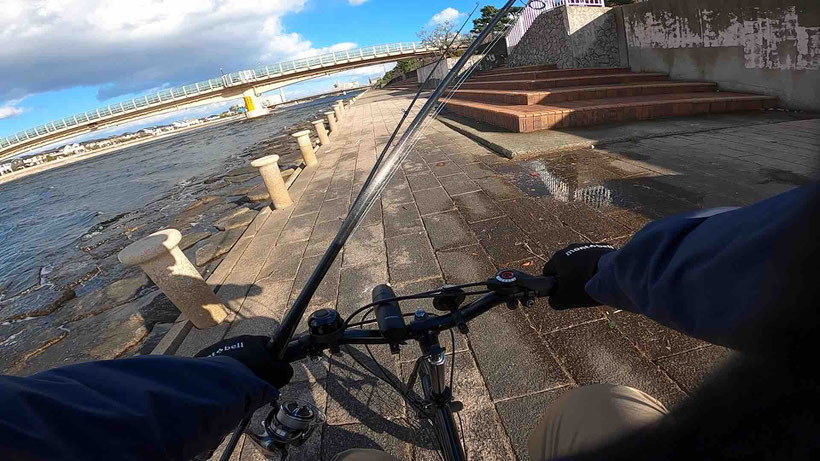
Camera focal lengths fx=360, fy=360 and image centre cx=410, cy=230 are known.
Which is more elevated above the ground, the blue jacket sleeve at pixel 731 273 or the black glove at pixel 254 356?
the blue jacket sleeve at pixel 731 273

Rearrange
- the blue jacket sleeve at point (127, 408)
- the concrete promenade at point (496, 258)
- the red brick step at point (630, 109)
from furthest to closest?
1. the red brick step at point (630, 109)
2. the concrete promenade at point (496, 258)
3. the blue jacket sleeve at point (127, 408)

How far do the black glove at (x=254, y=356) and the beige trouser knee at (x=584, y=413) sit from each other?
2.44ft

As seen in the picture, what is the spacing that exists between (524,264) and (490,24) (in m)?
2.30

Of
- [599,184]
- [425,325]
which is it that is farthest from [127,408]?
[599,184]

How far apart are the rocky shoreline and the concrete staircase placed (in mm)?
5540

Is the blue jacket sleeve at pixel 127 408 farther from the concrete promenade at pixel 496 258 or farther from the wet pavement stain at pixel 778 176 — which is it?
the wet pavement stain at pixel 778 176

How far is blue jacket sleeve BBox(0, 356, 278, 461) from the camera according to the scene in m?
0.63

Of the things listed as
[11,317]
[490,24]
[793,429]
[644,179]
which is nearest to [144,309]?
[11,317]

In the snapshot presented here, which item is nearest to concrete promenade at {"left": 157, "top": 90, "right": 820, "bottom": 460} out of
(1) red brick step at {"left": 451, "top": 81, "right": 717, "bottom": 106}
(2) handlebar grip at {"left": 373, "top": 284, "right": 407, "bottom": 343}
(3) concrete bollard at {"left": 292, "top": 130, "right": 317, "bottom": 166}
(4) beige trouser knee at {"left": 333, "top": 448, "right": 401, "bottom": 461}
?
(2) handlebar grip at {"left": 373, "top": 284, "right": 407, "bottom": 343}

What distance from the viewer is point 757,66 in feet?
21.6

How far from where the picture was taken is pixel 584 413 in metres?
0.99

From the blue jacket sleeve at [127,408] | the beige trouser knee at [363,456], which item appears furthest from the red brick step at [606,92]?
the blue jacket sleeve at [127,408]

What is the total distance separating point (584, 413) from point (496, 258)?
2.28 meters

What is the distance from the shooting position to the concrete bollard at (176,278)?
3.00m
